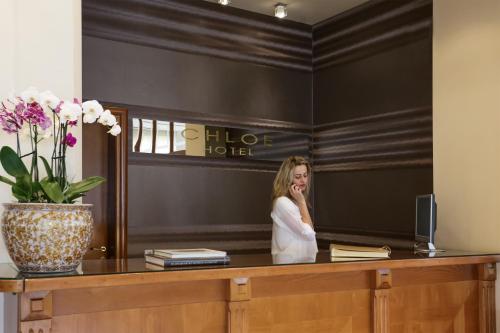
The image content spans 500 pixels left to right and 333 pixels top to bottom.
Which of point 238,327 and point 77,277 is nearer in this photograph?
point 77,277

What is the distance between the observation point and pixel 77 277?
7.06 ft

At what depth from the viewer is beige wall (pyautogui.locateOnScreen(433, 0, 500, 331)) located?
3.86 metres

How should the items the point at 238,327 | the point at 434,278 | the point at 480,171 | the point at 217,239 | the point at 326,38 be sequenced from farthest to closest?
the point at 326,38
the point at 217,239
the point at 480,171
the point at 434,278
the point at 238,327

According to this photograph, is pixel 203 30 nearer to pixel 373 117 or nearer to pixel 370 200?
pixel 373 117

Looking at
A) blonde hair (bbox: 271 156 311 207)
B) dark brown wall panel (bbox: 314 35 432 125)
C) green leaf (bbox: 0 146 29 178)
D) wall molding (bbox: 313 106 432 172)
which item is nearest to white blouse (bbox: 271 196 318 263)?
blonde hair (bbox: 271 156 311 207)

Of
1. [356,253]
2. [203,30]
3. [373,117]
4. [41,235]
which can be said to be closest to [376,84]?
[373,117]

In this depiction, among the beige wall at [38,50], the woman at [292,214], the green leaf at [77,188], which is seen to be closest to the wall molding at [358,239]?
the woman at [292,214]

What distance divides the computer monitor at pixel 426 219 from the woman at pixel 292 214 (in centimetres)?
76

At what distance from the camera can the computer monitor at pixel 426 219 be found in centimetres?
373

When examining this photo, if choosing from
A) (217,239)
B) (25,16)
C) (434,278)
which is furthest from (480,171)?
(25,16)

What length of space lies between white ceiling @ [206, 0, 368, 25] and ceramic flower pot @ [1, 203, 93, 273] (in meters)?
3.52

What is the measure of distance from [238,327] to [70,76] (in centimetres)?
Result: 154

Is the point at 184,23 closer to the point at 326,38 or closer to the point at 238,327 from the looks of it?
the point at 326,38

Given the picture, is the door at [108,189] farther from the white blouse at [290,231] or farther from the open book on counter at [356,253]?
the open book on counter at [356,253]
